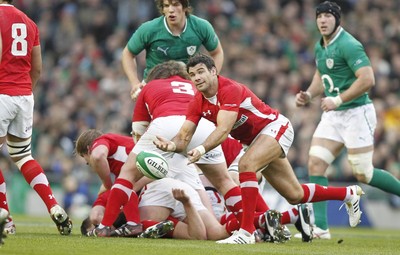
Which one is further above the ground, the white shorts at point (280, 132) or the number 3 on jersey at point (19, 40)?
the number 3 on jersey at point (19, 40)

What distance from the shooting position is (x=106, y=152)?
35.1 feet

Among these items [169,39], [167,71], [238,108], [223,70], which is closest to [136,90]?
[167,71]

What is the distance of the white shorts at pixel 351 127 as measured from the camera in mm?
12117

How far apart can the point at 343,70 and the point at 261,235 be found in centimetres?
284

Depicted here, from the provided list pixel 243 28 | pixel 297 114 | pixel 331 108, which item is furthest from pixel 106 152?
pixel 243 28

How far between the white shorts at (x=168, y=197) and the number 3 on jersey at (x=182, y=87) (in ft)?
3.13

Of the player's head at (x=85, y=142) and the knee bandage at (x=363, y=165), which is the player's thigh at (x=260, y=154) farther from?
the knee bandage at (x=363, y=165)

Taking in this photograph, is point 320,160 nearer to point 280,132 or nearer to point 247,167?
point 280,132

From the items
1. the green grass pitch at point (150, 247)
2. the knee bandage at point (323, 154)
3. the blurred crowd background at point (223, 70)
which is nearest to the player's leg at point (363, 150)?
the knee bandage at point (323, 154)

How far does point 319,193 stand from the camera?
10477 millimetres

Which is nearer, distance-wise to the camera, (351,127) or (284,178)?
(284,178)

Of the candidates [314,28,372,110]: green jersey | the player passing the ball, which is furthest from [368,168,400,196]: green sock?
the player passing the ball

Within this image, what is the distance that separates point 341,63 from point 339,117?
0.66m

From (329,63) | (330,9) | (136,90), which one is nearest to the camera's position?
(136,90)
